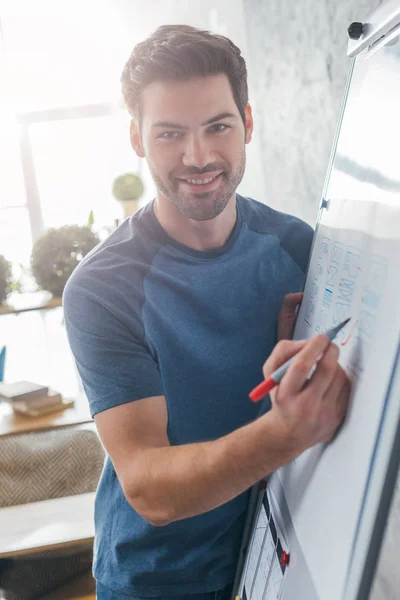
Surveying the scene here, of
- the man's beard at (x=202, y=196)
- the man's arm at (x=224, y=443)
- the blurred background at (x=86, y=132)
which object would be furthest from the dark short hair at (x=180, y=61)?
the man's arm at (x=224, y=443)

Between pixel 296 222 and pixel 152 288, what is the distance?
28cm

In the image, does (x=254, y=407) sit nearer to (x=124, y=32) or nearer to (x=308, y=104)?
(x=308, y=104)

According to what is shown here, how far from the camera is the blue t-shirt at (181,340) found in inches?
34.4

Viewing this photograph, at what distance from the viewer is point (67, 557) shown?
2.06 meters

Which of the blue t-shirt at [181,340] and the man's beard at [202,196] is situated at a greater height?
the man's beard at [202,196]

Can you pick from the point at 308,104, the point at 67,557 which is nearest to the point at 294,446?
the point at 308,104

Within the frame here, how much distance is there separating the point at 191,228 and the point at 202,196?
0.08 meters

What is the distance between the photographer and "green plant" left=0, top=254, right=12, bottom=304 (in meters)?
2.18

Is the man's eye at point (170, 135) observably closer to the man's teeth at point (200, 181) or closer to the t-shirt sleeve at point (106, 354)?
the man's teeth at point (200, 181)

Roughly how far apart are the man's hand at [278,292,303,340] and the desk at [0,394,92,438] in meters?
1.31

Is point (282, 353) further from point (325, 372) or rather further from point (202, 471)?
point (202, 471)

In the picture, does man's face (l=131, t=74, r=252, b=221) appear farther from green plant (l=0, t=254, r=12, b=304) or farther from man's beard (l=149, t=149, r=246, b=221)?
green plant (l=0, t=254, r=12, b=304)

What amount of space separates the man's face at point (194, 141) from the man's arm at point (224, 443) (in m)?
0.30

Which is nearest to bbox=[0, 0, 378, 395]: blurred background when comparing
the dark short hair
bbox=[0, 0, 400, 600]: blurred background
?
bbox=[0, 0, 400, 600]: blurred background
